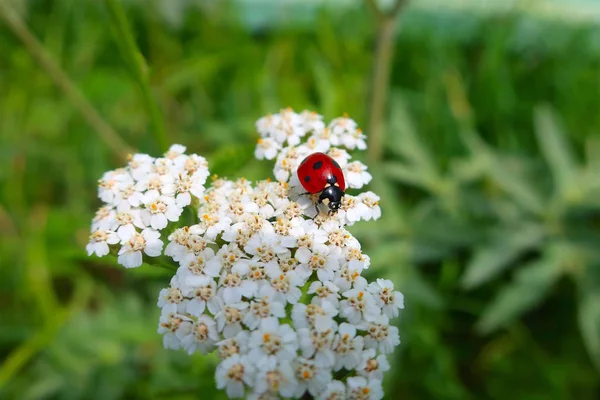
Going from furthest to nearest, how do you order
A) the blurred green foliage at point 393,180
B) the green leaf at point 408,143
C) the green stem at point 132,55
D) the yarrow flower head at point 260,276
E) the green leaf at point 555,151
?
the green leaf at point 408,143, the green leaf at point 555,151, the blurred green foliage at point 393,180, the green stem at point 132,55, the yarrow flower head at point 260,276

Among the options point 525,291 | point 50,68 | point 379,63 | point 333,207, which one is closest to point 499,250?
point 525,291

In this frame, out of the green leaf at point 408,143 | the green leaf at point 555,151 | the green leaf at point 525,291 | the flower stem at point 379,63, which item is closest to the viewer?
the flower stem at point 379,63

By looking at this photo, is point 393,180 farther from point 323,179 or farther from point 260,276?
point 260,276

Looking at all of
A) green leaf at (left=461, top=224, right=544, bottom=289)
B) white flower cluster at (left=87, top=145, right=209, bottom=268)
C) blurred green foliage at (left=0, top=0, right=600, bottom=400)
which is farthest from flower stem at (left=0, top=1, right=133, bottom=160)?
green leaf at (left=461, top=224, right=544, bottom=289)

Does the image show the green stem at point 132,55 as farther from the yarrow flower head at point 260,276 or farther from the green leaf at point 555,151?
the green leaf at point 555,151

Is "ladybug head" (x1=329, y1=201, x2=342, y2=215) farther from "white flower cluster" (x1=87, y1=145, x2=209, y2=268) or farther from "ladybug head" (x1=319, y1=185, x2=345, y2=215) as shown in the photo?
"white flower cluster" (x1=87, y1=145, x2=209, y2=268)

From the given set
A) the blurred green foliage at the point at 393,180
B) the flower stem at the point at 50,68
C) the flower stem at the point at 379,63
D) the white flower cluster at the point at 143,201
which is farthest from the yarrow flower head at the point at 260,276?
the flower stem at the point at 379,63
